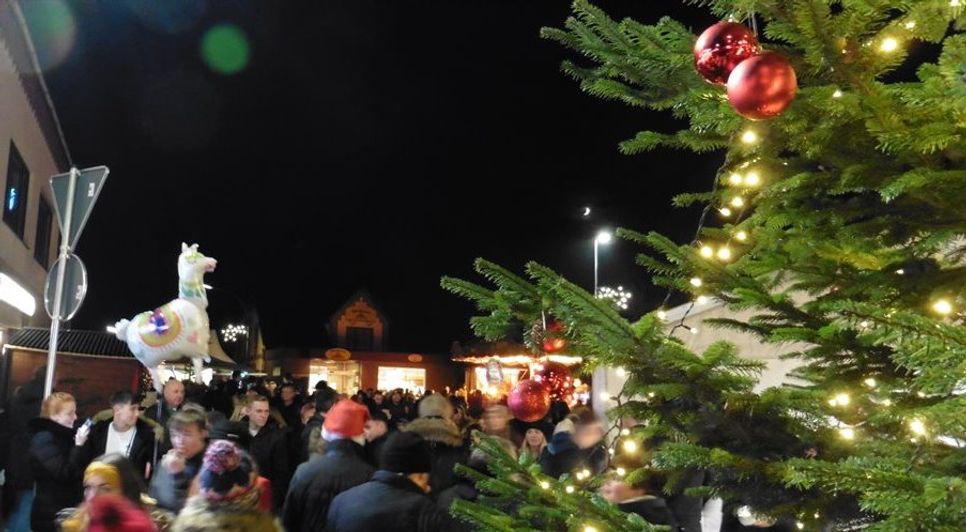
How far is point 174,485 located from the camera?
15.8 feet

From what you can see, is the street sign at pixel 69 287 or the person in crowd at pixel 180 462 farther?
the street sign at pixel 69 287

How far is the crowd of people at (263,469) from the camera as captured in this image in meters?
3.53

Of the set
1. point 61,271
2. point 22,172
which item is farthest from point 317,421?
point 22,172

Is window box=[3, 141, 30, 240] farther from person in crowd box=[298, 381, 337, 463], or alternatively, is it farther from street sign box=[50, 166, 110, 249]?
street sign box=[50, 166, 110, 249]

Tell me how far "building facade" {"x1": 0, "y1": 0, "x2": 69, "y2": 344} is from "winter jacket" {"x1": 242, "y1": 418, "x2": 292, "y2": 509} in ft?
22.6

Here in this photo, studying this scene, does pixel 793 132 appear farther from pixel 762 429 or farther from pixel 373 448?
pixel 373 448

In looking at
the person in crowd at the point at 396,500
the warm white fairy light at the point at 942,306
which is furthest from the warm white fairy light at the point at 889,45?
the person in crowd at the point at 396,500

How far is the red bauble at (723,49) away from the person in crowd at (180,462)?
3.89 metres

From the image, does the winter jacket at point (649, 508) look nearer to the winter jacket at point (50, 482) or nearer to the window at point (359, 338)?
the winter jacket at point (50, 482)

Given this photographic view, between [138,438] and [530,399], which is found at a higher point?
[530,399]

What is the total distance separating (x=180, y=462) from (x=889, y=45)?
4561 millimetres

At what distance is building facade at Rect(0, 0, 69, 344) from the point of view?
15125 millimetres

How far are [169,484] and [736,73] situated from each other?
14.0 ft

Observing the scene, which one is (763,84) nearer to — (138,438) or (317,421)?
(138,438)
